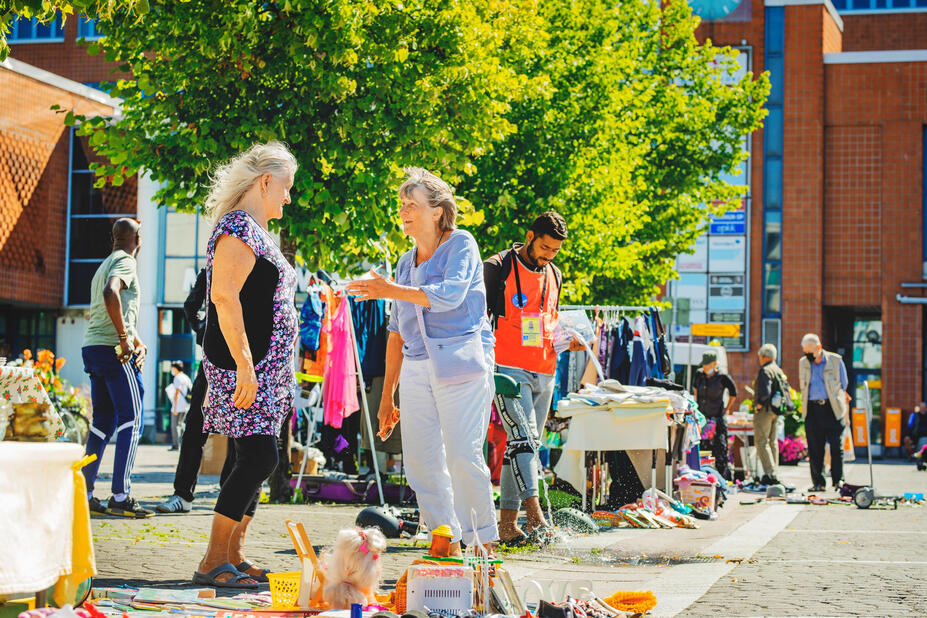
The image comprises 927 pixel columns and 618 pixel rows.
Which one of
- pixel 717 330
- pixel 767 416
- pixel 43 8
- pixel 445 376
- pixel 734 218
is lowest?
pixel 767 416

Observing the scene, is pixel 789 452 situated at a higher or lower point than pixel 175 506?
lower

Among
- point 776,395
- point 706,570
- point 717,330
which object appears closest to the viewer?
point 706,570

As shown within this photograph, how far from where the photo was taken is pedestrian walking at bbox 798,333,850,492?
16.0m

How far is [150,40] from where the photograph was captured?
1155 centimetres

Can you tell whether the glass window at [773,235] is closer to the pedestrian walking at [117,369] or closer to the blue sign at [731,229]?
the blue sign at [731,229]

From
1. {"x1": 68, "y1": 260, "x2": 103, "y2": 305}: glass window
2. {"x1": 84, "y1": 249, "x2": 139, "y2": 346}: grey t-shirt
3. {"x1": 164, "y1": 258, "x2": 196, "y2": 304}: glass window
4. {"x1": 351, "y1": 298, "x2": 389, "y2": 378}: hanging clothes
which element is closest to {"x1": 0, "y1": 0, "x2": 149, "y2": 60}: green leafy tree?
{"x1": 84, "y1": 249, "x2": 139, "y2": 346}: grey t-shirt

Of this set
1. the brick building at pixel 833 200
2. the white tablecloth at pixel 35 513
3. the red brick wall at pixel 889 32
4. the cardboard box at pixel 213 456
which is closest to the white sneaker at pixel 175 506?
the cardboard box at pixel 213 456

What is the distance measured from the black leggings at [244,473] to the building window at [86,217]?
34.4 meters

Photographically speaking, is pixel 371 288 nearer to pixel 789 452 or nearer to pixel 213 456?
pixel 213 456

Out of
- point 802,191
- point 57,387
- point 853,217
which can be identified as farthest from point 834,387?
point 853,217

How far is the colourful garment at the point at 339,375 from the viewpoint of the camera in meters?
11.4

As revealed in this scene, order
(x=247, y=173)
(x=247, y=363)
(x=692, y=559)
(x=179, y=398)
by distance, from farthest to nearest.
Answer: (x=179, y=398)
(x=692, y=559)
(x=247, y=173)
(x=247, y=363)

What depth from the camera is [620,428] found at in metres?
10.4

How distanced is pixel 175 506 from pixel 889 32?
48006 millimetres
